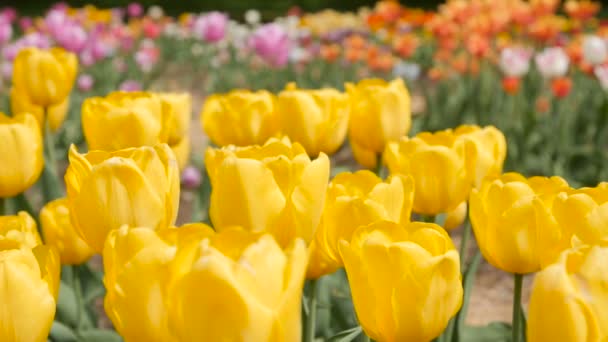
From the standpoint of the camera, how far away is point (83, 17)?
7.51 metres

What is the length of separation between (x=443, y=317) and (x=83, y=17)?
7.11 meters

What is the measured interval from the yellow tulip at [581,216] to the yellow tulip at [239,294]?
1.26 feet

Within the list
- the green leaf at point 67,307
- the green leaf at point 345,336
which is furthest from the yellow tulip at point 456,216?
the green leaf at point 67,307

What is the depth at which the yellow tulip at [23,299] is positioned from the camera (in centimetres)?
87

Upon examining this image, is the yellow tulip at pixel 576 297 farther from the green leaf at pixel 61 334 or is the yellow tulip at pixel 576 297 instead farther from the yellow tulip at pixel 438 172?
the green leaf at pixel 61 334

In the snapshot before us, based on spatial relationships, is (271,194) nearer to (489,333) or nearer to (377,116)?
(377,116)

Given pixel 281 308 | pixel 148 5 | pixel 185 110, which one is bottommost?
pixel 148 5

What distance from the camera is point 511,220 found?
1.11 meters

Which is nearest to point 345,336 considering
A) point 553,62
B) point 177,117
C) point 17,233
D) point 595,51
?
point 17,233

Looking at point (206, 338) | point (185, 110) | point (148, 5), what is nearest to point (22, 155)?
point (185, 110)

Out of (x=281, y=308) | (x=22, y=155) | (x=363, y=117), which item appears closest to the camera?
(x=281, y=308)

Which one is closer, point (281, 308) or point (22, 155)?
point (281, 308)

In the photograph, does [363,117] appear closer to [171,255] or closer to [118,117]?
[118,117]

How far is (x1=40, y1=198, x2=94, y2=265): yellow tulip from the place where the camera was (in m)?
1.55
